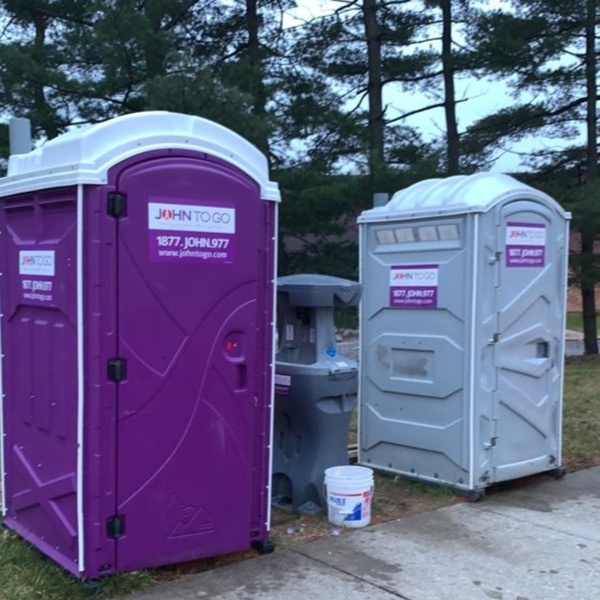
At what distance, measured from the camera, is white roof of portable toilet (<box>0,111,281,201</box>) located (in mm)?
4113

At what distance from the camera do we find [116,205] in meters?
4.14

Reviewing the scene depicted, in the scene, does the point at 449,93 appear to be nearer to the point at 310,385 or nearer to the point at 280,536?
the point at 310,385

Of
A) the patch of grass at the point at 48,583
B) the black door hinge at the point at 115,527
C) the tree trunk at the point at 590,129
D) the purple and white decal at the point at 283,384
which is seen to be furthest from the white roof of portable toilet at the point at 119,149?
the tree trunk at the point at 590,129

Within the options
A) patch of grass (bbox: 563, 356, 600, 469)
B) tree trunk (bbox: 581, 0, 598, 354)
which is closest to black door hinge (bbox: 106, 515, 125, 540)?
patch of grass (bbox: 563, 356, 600, 469)

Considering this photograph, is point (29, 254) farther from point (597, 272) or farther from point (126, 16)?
point (597, 272)

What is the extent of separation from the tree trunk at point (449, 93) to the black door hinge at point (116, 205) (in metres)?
13.6

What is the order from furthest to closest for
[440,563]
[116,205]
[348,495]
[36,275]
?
[348,495], [440,563], [36,275], [116,205]

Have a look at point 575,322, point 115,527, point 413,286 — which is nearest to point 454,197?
point 413,286

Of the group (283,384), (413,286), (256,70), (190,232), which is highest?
(256,70)

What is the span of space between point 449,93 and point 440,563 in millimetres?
15305

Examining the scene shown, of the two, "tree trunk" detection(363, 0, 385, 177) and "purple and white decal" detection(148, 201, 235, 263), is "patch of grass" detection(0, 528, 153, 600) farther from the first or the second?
"tree trunk" detection(363, 0, 385, 177)

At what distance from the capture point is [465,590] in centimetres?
442

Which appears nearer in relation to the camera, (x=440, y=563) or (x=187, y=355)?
(x=187, y=355)

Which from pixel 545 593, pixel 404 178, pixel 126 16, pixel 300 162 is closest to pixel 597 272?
pixel 404 178
